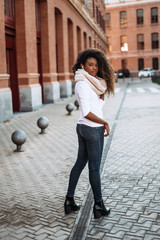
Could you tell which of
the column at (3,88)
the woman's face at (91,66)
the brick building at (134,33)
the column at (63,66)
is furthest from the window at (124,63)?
the woman's face at (91,66)

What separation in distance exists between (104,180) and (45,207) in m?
1.31

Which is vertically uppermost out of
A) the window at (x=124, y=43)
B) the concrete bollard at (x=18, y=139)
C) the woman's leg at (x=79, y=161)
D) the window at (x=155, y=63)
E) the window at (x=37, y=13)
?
the window at (x=124, y=43)

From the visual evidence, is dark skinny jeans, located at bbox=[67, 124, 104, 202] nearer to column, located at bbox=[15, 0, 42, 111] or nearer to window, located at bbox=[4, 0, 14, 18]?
column, located at bbox=[15, 0, 42, 111]


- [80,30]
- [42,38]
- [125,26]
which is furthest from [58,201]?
[125,26]

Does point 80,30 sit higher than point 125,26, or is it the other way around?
point 125,26

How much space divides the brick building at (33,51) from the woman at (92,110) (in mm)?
8401

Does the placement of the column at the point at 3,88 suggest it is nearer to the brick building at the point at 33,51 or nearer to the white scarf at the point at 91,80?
the brick building at the point at 33,51

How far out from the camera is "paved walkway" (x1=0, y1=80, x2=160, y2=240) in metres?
3.62

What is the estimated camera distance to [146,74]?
52.5m

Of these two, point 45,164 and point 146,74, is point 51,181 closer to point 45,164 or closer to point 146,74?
point 45,164

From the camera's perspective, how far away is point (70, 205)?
4.08 metres

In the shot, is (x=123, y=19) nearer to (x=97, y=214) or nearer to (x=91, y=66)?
(x=91, y=66)

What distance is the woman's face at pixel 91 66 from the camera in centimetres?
384

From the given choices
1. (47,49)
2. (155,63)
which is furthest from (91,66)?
(155,63)
